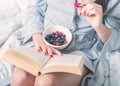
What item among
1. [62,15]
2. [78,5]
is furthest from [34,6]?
[78,5]

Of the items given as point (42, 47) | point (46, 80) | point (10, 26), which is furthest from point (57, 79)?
point (10, 26)

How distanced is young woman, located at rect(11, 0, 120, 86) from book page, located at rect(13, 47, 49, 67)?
0.10 ft

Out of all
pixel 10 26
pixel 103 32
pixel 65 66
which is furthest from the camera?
pixel 10 26

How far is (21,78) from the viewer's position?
3.48 feet

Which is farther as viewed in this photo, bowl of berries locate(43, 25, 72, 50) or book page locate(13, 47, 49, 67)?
bowl of berries locate(43, 25, 72, 50)

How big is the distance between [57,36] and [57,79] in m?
0.19

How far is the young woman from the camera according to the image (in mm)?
1059

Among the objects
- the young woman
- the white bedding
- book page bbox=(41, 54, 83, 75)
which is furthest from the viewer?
the white bedding

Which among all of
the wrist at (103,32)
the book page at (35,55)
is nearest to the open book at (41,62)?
the book page at (35,55)

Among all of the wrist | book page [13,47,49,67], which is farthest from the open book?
the wrist

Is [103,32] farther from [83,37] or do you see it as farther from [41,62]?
[41,62]

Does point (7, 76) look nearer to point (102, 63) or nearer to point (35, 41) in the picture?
point (35, 41)

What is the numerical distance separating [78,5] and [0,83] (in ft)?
1.39

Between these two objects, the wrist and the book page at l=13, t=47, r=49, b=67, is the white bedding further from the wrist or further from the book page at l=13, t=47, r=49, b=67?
the wrist
